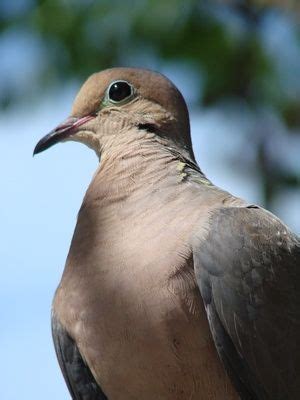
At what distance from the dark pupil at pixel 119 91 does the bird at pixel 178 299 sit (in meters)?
0.49

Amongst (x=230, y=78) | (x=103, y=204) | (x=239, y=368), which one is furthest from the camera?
(x=230, y=78)

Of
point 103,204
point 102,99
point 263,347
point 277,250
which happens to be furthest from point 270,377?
point 102,99

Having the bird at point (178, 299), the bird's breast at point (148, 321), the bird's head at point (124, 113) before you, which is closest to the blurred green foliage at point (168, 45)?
the bird's head at point (124, 113)

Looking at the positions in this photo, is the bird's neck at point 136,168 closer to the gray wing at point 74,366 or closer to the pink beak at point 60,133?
the pink beak at point 60,133

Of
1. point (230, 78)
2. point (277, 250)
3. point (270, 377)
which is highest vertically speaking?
point (230, 78)

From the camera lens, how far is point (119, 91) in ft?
A: 17.2

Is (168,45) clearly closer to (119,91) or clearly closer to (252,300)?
(119,91)

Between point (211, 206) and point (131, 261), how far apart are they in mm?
348

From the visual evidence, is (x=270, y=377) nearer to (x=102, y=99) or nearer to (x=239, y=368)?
(x=239, y=368)

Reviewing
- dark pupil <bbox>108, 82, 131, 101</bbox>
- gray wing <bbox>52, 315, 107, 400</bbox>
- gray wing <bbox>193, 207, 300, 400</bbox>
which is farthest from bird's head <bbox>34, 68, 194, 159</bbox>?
gray wing <bbox>52, 315, 107, 400</bbox>

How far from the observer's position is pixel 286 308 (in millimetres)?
4656

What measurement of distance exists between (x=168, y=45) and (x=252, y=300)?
7.15 ft

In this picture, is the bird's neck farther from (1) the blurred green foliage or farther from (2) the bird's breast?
(1) the blurred green foliage

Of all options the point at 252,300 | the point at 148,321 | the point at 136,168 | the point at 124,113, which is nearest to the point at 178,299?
the point at 148,321
